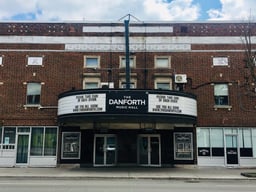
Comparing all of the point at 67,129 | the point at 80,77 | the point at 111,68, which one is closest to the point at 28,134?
the point at 67,129

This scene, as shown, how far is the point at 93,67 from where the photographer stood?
21.9 m

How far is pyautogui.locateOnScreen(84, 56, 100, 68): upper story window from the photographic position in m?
A: 22.0

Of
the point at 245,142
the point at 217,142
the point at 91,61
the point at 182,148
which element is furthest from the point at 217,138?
the point at 91,61

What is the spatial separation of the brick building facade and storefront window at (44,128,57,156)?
2.7 inches

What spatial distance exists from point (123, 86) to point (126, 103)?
4.64 metres

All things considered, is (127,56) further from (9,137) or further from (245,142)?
(245,142)

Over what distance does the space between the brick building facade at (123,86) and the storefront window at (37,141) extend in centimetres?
7

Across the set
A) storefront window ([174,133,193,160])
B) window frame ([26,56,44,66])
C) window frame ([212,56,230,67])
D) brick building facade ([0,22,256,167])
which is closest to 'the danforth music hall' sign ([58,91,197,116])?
brick building facade ([0,22,256,167])

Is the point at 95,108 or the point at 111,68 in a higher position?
the point at 111,68

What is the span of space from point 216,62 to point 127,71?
6.53 m

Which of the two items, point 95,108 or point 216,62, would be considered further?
point 216,62

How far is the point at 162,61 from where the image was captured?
22141 millimetres

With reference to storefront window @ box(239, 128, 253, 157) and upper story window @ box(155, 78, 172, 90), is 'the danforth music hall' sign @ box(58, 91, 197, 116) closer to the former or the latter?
upper story window @ box(155, 78, 172, 90)

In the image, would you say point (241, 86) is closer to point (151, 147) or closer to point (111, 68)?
point (151, 147)
